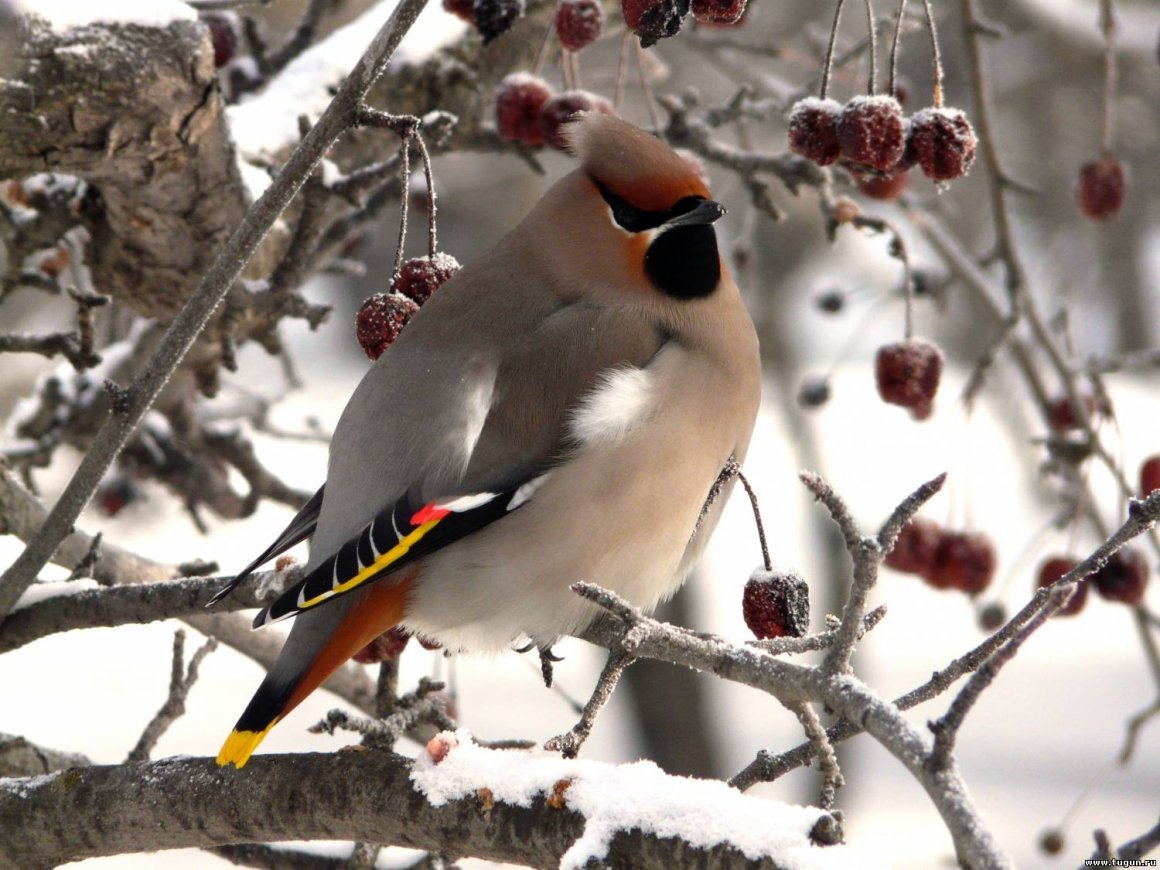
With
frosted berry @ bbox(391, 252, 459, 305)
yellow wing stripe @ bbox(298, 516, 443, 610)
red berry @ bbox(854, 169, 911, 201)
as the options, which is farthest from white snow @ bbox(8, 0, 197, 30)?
red berry @ bbox(854, 169, 911, 201)

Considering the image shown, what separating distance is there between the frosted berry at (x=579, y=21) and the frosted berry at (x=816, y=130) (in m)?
0.45

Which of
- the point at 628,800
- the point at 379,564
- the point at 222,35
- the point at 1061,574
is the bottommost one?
the point at 628,800

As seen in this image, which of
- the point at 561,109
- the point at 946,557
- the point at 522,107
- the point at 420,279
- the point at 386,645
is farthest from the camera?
the point at 946,557

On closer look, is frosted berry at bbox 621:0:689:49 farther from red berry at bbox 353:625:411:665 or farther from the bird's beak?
red berry at bbox 353:625:411:665

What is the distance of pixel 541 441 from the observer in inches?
92.2

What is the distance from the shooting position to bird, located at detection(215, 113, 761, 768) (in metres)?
2.22

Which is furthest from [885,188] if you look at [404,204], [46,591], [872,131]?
[46,591]

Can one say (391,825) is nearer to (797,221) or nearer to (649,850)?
(649,850)

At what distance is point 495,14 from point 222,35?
2.78 ft

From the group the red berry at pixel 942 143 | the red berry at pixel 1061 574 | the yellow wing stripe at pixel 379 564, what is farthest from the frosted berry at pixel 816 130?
the red berry at pixel 1061 574

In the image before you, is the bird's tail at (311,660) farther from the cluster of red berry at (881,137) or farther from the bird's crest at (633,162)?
the cluster of red berry at (881,137)

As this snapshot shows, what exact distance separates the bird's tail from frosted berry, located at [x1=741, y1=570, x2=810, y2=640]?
1.76ft

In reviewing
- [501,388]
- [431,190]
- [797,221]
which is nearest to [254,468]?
[501,388]

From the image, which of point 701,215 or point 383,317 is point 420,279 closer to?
point 383,317
